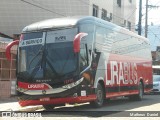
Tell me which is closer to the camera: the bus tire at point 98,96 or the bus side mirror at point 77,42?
the bus side mirror at point 77,42

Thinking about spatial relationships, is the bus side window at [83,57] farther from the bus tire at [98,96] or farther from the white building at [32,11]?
the white building at [32,11]

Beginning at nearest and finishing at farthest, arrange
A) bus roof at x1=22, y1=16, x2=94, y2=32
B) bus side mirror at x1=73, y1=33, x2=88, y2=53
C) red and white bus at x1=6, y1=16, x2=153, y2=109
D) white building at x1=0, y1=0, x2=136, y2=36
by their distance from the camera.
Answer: bus side mirror at x1=73, y1=33, x2=88, y2=53 → red and white bus at x1=6, y1=16, x2=153, y2=109 → bus roof at x1=22, y1=16, x2=94, y2=32 → white building at x1=0, y1=0, x2=136, y2=36

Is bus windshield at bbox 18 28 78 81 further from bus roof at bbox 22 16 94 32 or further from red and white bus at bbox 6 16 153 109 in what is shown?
bus roof at bbox 22 16 94 32

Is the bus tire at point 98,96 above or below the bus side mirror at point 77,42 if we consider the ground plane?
below

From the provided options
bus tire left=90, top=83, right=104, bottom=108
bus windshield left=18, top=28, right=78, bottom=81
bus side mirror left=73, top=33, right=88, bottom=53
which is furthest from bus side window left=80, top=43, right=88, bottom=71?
bus tire left=90, top=83, right=104, bottom=108

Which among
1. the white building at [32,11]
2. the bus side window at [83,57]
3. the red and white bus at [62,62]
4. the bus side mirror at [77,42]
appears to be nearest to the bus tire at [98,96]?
the red and white bus at [62,62]

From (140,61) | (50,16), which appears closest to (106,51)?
(140,61)

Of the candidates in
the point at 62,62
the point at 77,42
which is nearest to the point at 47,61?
the point at 62,62

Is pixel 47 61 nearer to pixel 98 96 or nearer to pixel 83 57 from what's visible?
pixel 83 57

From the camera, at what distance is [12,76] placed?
25125mm

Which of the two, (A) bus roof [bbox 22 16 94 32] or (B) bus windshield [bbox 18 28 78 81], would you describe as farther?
(A) bus roof [bbox 22 16 94 32]

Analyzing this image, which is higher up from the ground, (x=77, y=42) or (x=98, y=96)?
(x=77, y=42)

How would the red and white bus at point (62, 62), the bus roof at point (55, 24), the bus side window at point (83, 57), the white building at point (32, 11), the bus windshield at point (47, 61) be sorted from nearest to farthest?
the red and white bus at point (62, 62) < the bus windshield at point (47, 61) < the bus side window at point (83, 57) < the bus roof at point (55, 24) < the white building at point (32, 11)

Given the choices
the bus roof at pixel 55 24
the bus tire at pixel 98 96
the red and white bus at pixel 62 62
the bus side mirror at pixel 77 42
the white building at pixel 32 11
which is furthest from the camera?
the white building at pixel 32 11
